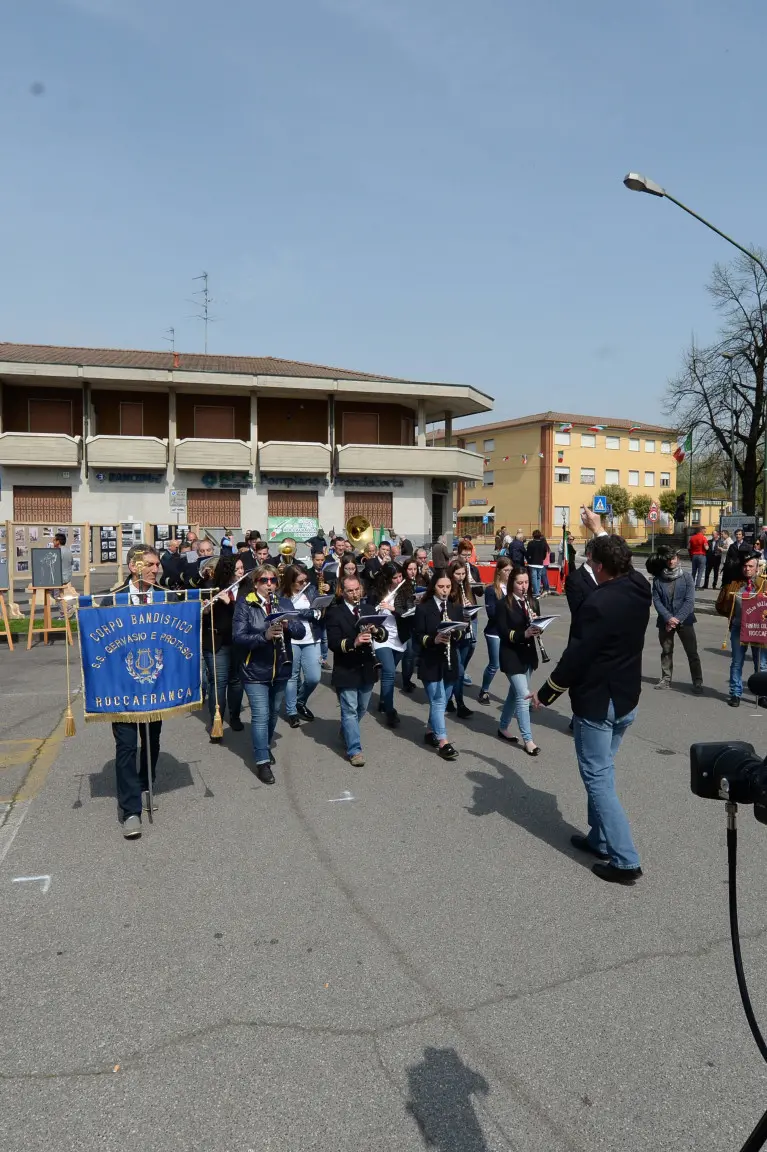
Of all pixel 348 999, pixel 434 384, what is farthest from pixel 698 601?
pixel 348 999

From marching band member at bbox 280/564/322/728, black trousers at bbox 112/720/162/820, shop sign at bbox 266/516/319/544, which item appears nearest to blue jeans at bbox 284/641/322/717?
marching band member at bbox 280/564/322/728

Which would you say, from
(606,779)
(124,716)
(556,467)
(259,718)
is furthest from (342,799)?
(556,467)

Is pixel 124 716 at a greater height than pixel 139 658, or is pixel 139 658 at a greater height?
pixel 139 658

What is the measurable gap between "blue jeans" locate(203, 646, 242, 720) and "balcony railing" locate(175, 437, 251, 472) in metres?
23.1

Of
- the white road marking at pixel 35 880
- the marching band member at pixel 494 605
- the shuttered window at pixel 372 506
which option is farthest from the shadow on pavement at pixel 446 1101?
the shuttered window at pixel 372 506

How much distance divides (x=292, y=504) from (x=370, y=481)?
11.4 feet

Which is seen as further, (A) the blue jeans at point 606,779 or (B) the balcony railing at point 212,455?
(B) the balcony railing at point 212,455

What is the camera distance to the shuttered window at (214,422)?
31375 mm

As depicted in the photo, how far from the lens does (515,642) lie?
23.1ft

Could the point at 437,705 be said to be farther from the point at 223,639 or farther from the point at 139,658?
the point at 139,658

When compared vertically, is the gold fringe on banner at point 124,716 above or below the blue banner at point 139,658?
below

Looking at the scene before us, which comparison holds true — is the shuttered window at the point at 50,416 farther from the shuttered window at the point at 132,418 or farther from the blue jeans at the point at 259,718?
the blue jeans at the point at 259,718

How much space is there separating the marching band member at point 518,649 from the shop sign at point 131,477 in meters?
25.4

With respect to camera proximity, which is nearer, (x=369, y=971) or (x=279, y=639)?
(x=369, y=971)
